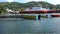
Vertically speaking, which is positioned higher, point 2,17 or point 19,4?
point 19,4

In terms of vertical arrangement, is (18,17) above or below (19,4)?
below

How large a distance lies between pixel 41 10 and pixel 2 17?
11.1 feet

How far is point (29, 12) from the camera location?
42.3 ft

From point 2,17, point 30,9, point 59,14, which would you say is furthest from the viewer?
point 30,9

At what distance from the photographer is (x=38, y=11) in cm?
1314

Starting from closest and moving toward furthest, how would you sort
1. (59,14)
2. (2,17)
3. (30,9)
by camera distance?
(2,17)
(59,14)
(30,9)

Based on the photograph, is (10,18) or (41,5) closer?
(10,18)

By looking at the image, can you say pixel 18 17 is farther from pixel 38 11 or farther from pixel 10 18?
pixel 38 11

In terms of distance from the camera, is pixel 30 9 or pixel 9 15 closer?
pixel 9 15

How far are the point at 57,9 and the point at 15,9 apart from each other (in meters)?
2.92

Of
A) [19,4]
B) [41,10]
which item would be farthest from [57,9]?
[19,4]

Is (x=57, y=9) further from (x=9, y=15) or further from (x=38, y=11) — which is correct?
(x=9, y=15)

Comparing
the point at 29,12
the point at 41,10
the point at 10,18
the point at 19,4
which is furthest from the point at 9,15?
the point at 41,10

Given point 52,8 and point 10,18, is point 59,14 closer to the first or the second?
point 52,8
